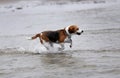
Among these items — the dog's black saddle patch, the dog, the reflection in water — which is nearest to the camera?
the reflection in water

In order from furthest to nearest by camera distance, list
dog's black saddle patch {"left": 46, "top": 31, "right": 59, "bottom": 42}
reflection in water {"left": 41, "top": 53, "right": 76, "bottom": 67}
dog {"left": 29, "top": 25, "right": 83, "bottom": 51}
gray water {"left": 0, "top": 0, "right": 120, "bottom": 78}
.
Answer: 1. dog's black saddle patch {"left": 46, "top": 31, "right": 59, "bottom": 42}
2. dog {"left": 29, "top": 25, "right": 83, "bottom": 51}
3. reflection in water {"left": 41, "top": 53, "right": 76, "bottom": 67}
4. gray water {"left": 0, "top": 0, "right": 120, "bottom": 78}

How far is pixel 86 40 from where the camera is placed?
13719 millimetres

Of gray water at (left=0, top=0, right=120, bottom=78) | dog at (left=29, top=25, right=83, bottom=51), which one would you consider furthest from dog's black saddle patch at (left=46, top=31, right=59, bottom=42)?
gray water at (left=0, top=0, right=120, bottom=78)

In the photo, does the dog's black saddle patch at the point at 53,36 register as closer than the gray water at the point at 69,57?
No

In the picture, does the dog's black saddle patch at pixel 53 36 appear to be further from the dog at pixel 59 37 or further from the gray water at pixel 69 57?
the gray water at pixel 69 57

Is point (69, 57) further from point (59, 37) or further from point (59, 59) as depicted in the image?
point (59, 37)

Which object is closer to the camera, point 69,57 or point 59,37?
point 69,57

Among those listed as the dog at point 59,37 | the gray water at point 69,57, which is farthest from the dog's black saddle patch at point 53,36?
the gray water at point 69,57

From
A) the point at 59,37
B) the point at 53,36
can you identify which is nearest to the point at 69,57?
the point at 59,37

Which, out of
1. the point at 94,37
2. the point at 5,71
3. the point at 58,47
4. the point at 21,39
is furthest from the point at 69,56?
the point at 21,39

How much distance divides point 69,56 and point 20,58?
4.53ft

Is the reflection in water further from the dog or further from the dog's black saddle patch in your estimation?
the dog's black saddle patch

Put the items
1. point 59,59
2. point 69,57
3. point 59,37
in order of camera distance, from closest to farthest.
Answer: point 59,59, point 69,57, point 59,37

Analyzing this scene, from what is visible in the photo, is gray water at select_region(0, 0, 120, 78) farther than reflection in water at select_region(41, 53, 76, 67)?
No
